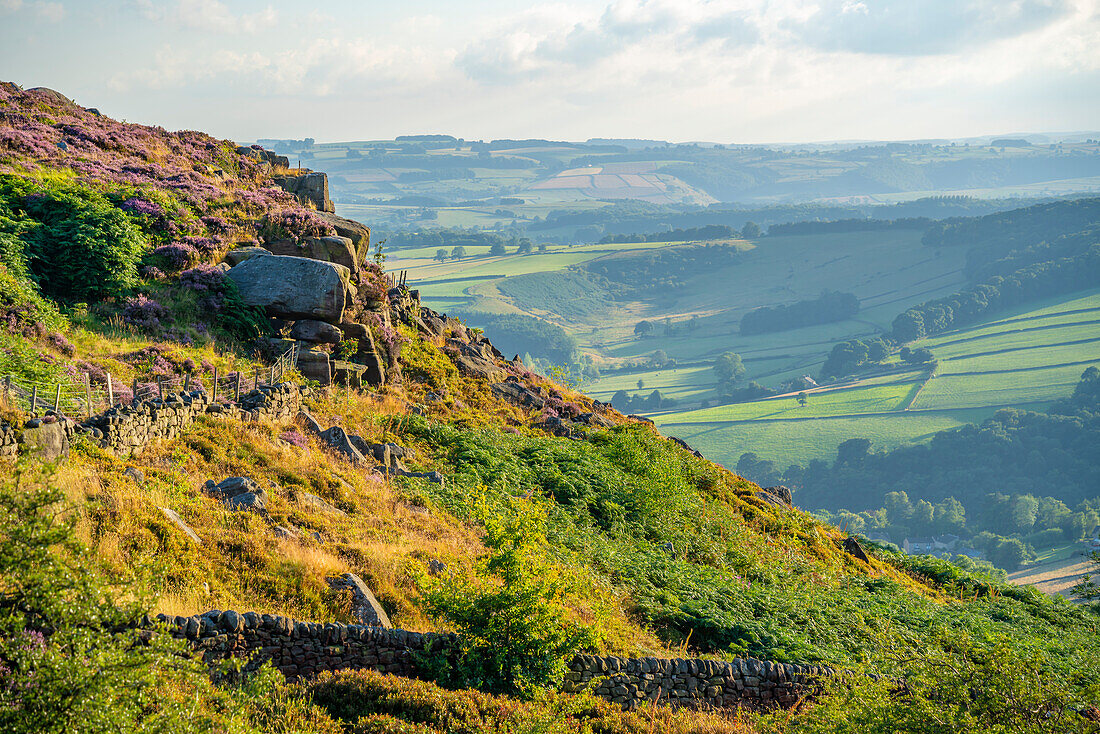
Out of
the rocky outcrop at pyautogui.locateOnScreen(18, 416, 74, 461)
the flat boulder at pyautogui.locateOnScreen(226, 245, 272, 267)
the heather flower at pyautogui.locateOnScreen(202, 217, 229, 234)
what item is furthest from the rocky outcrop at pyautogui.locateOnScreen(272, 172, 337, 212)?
the rocky outcrop at pyautogui.locateOnScreen(18, 416, 74, 461)

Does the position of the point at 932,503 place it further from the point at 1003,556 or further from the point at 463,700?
the point at 463,700

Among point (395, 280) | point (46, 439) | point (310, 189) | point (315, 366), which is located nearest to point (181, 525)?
point (46, 439)

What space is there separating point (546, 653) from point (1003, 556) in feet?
482

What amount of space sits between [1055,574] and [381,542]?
13583cm

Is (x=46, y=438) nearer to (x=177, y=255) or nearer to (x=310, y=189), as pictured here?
(x=177, y=255)

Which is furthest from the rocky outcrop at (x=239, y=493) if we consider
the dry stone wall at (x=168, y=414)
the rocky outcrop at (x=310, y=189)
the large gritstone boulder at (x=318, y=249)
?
the rocky outcrop at (x=310, y=189)

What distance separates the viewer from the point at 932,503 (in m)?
168

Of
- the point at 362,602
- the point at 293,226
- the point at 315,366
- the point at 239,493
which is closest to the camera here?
the point at 362,602

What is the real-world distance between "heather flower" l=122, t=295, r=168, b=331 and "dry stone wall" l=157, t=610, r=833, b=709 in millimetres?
16929

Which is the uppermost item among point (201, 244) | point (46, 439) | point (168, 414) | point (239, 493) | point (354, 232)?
point (354, 232)

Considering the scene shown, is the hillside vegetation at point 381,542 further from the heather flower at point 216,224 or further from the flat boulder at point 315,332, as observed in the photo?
the flat boulder at point 315,332

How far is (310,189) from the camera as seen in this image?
41031 mm

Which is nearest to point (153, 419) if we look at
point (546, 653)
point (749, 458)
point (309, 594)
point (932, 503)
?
point (309, 594)

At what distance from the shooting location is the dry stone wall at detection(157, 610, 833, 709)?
10.7 metres
